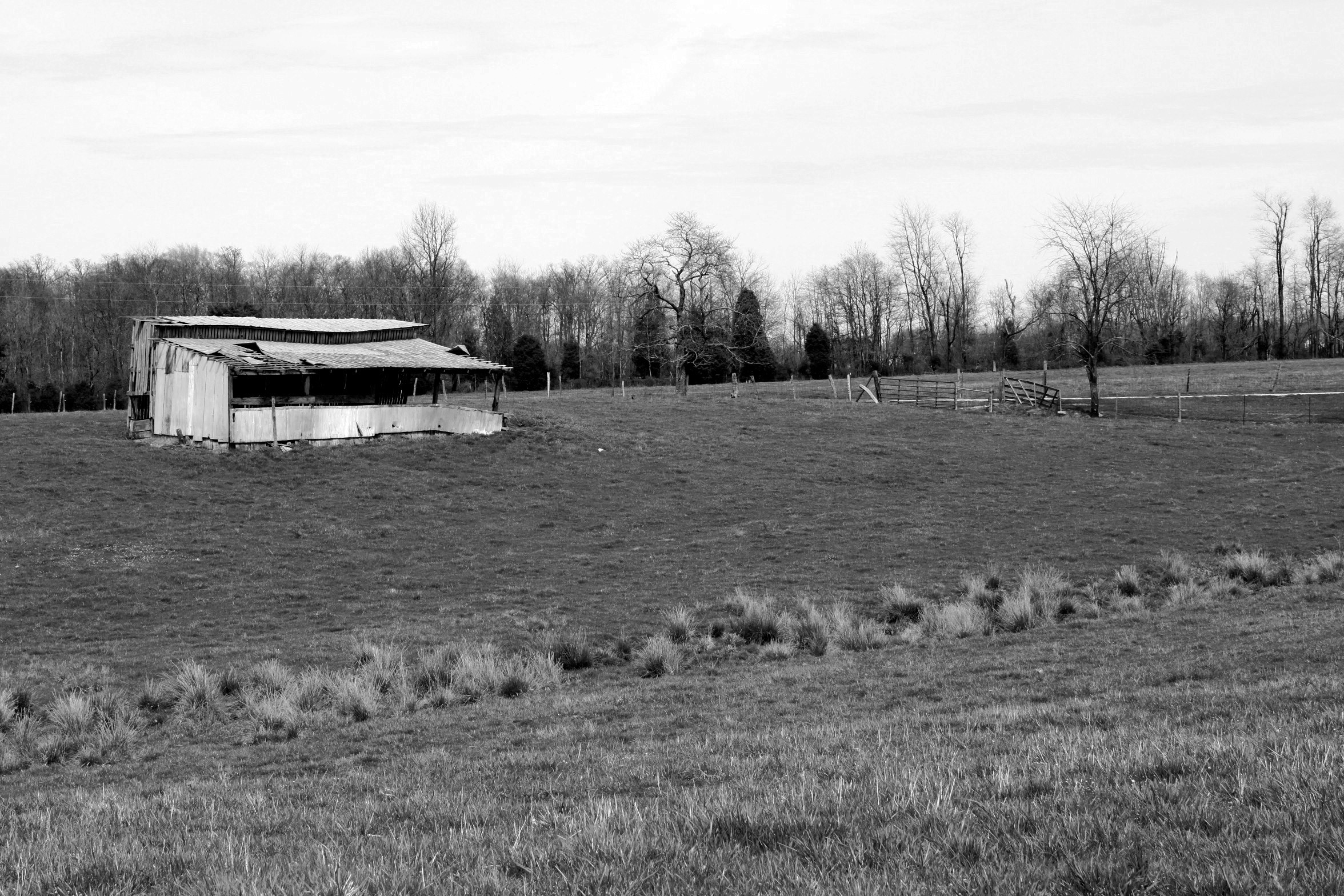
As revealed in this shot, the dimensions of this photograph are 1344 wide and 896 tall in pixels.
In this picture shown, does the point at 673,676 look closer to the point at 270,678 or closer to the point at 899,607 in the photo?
the point at 270,678

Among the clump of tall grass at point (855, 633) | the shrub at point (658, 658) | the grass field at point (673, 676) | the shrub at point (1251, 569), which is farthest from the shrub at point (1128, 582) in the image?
the shrub at point (658, 658)

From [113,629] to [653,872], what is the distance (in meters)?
20.9

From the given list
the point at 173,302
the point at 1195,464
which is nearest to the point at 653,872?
the point at 1195,464

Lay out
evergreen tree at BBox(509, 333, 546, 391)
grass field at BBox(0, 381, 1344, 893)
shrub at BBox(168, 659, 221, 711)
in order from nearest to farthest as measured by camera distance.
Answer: grass field at BBox(0, 381, 1344, 893) → shrub at BBox(168, 659, 221, 711) → evergreen tree at BBox(509, 333, 546, 391)

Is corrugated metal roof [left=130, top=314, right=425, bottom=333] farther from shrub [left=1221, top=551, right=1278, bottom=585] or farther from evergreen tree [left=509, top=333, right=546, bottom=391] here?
shrub [left=1221, top=551, right=1278, bottom=585]

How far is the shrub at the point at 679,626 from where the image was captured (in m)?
19.8

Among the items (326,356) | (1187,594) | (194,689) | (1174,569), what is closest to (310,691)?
(194,689)

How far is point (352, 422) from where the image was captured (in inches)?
1779

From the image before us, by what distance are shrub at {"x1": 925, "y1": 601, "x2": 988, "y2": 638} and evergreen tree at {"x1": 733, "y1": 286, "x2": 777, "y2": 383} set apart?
47.9 m

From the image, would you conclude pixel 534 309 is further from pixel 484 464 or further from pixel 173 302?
pixel 484 464

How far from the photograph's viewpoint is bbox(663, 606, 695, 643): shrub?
1981 cm

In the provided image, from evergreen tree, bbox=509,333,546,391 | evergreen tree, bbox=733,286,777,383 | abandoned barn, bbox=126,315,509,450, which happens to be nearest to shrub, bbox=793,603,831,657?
abandoned barn, bbox=126,315,509,450

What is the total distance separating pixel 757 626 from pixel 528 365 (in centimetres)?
7017

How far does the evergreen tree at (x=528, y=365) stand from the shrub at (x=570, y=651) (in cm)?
6995
